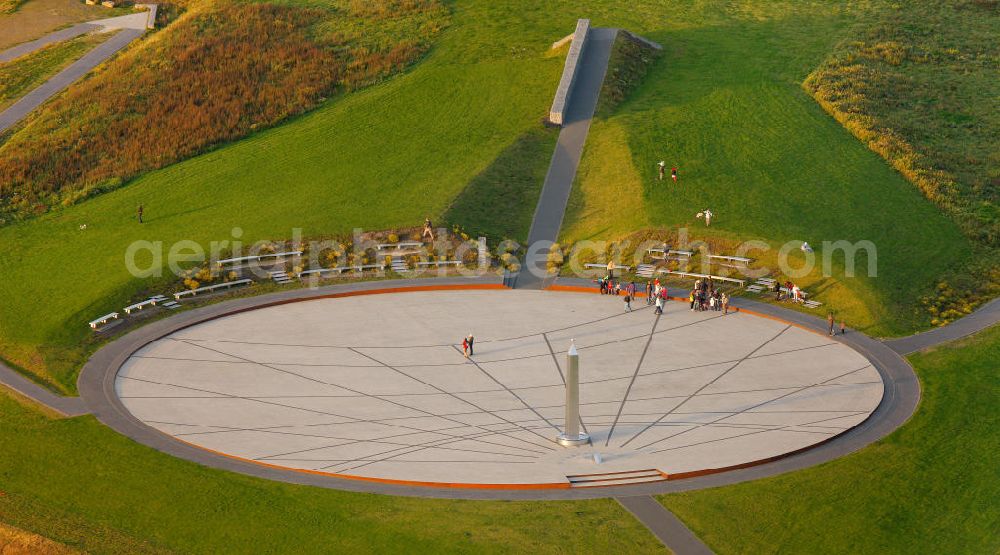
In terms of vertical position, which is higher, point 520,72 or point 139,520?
point 520,72

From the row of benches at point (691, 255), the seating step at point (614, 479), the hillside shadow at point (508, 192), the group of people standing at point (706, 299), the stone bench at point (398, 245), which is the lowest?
the seating step at point (614, 479)

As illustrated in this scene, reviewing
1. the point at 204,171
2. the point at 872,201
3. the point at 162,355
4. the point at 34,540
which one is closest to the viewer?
the point at 34,540

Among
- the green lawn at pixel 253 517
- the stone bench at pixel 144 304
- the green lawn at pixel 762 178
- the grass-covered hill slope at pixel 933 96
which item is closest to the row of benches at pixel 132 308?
the stone bench at pixel 144 304

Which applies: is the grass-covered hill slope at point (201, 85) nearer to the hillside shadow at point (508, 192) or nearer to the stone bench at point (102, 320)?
the hillside shadow at point (508, 192)

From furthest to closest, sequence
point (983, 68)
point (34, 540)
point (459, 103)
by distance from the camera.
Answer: point (983, 68) → point (459, 103) → point (34, 540)

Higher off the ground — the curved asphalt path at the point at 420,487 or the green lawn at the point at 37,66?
the green lawn at the point at 37,66

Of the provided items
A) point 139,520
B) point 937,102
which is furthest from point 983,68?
point 139,520

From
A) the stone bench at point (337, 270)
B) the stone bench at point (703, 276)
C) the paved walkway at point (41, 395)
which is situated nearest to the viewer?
the paved walkway at point (41, 395)

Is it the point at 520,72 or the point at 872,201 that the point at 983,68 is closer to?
the point at 872,201
